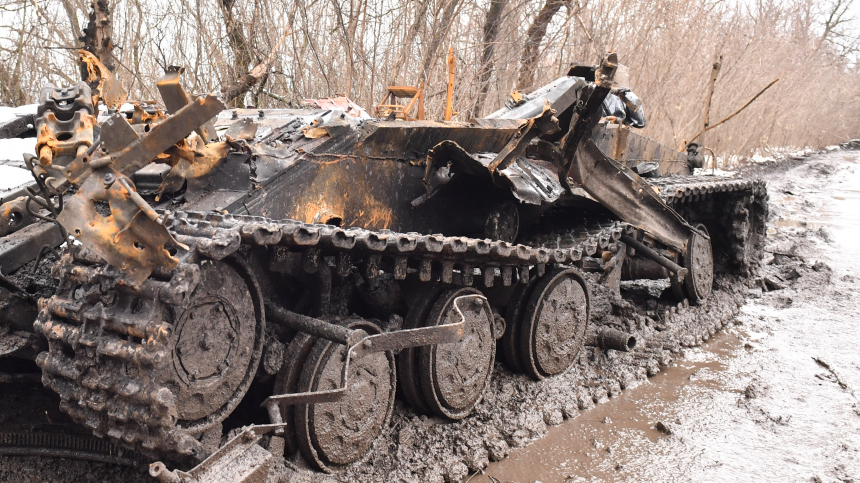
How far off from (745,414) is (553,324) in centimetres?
129

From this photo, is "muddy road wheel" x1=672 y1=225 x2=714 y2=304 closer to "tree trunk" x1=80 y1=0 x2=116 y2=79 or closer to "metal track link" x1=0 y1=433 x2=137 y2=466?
"metal track link" x1=0 y1=433 x2=137 y2=466

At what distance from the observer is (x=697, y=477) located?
339cm

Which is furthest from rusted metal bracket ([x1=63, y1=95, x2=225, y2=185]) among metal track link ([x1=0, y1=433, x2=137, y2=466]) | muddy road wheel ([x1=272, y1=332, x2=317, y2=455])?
metal track link ([x1=0, y1=433, x2=137, y2=466])

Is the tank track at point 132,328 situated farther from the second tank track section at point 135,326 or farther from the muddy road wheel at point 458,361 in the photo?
the muddy road wheel at point 458,361

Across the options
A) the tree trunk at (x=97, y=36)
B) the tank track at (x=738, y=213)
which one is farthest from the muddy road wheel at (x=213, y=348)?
the tank track at (x=738, y=213)

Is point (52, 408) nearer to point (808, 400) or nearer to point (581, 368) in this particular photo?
point (581, 368)

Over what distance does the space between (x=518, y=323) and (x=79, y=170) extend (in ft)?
9.39

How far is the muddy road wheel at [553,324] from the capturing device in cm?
427

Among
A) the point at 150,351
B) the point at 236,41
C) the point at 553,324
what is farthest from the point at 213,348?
the point at 236,41

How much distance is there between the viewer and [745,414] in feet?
13.6

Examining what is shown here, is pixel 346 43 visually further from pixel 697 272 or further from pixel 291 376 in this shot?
pixel 291 376

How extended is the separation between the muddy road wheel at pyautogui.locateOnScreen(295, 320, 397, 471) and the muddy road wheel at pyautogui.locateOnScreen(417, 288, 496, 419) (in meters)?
0.23

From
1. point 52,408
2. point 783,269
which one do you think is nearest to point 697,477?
point 52,408

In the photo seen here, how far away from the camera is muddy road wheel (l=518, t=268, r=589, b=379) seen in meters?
4.27
